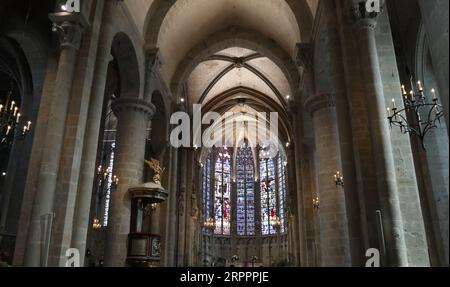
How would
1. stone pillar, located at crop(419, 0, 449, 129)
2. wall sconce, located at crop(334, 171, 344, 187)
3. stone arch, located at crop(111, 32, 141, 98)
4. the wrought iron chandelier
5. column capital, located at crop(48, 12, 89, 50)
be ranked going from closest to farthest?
stone pillar, located at crop(419, 0, 449, 129) → the wrought iron chandelier → column capital, located at crop(48, 12, 89, 50) → wall sconce, located at crop(334, 171, 344, 187) → stone arch, located at crop(111, 32, 141, 98)

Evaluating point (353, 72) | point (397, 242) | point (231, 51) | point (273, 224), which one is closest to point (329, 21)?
point (353, 72)

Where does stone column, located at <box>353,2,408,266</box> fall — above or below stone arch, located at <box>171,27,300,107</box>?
below

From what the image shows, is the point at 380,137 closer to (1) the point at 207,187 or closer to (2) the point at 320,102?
(2) the point at 320,102

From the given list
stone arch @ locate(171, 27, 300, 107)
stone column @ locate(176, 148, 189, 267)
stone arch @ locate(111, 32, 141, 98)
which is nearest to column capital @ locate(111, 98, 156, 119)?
stone arch @ locate(111, 32, 141, 98)

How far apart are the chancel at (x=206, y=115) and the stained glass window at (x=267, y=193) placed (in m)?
11.2

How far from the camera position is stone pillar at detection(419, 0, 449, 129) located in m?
4.56

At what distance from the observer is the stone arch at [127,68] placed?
47.5ft

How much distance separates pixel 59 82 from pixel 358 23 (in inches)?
293

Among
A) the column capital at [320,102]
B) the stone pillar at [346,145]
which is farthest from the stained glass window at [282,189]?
the stone pillar at [346,145]

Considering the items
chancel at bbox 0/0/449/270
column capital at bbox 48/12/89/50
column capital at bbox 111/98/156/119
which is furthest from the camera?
column capital at bbox 111/98/156/119

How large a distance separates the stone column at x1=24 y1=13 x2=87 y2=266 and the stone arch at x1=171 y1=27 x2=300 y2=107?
9.24 meters

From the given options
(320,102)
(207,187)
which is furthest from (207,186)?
(320,102)

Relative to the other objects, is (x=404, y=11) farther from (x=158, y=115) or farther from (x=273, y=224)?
(x=273, y=224)

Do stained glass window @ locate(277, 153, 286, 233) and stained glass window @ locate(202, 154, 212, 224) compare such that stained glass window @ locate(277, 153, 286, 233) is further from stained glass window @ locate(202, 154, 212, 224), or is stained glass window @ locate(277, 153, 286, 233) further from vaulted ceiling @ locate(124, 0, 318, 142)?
vaulted ceiling @ locate(124, 0, 318, 142)
